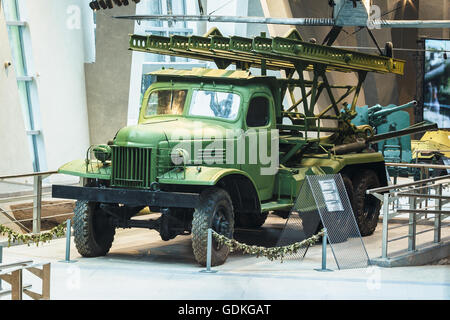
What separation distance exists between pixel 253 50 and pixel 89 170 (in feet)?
8.09

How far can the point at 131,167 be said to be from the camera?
965cm

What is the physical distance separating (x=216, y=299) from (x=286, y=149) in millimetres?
4284

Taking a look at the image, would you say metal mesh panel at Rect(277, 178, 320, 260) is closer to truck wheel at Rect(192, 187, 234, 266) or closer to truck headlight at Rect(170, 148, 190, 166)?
truck wheel at Rect(192, 187, 234, 266)

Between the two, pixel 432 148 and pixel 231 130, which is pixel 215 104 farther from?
pixel 432 148

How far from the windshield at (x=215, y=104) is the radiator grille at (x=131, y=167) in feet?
3.77

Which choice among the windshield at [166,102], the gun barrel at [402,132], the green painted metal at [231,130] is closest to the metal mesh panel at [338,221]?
the green painted metal at [231,130]

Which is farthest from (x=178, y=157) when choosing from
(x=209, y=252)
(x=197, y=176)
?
(x=209, y=252)

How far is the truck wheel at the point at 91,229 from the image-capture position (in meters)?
9.99

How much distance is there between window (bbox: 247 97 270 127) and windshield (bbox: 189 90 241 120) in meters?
0.23

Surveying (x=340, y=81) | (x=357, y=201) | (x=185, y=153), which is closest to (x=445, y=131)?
(x=340, y=81)

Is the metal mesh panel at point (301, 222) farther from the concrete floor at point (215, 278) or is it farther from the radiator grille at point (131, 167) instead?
the radiator grille at point (131, 167)

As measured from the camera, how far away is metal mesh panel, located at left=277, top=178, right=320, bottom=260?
1034 centimetres

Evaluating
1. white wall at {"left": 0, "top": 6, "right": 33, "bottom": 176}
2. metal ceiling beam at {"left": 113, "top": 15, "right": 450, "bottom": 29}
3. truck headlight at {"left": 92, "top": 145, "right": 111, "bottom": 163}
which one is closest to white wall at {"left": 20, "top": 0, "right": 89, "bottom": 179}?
metal ceiling beam at {"left": 113, "top": 15, "right": 450, "bottom": 29}
